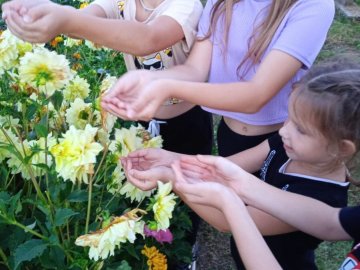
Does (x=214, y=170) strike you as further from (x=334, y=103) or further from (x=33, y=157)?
(x=33, y=157)

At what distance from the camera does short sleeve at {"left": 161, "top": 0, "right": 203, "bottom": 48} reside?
144 centimetres

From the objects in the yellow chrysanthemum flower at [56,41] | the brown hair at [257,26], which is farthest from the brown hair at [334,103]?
the yellow chrysanthemum flower at [56,41]

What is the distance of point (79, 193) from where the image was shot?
1.12m

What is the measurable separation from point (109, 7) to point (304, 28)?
1.99 feet

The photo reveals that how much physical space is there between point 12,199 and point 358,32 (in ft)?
14.5

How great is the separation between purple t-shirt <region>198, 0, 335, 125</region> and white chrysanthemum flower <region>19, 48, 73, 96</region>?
51cm

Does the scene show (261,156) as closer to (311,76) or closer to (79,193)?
(311,76)

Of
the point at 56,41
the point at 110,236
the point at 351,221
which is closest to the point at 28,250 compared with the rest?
the point at 110,236

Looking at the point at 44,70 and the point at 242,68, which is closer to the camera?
the point at 44,70

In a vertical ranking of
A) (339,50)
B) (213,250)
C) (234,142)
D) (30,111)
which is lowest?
(339,50)

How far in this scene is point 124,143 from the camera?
1.20 metres

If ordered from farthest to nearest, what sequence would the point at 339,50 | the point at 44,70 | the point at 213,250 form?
the point at 339,50 → the point at 213,250 → the point at 44,70

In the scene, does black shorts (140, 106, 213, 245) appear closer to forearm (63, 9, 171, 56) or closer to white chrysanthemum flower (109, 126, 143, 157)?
forearm (63, 9, 171, 56)

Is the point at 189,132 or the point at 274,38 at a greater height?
the point at 274,38
